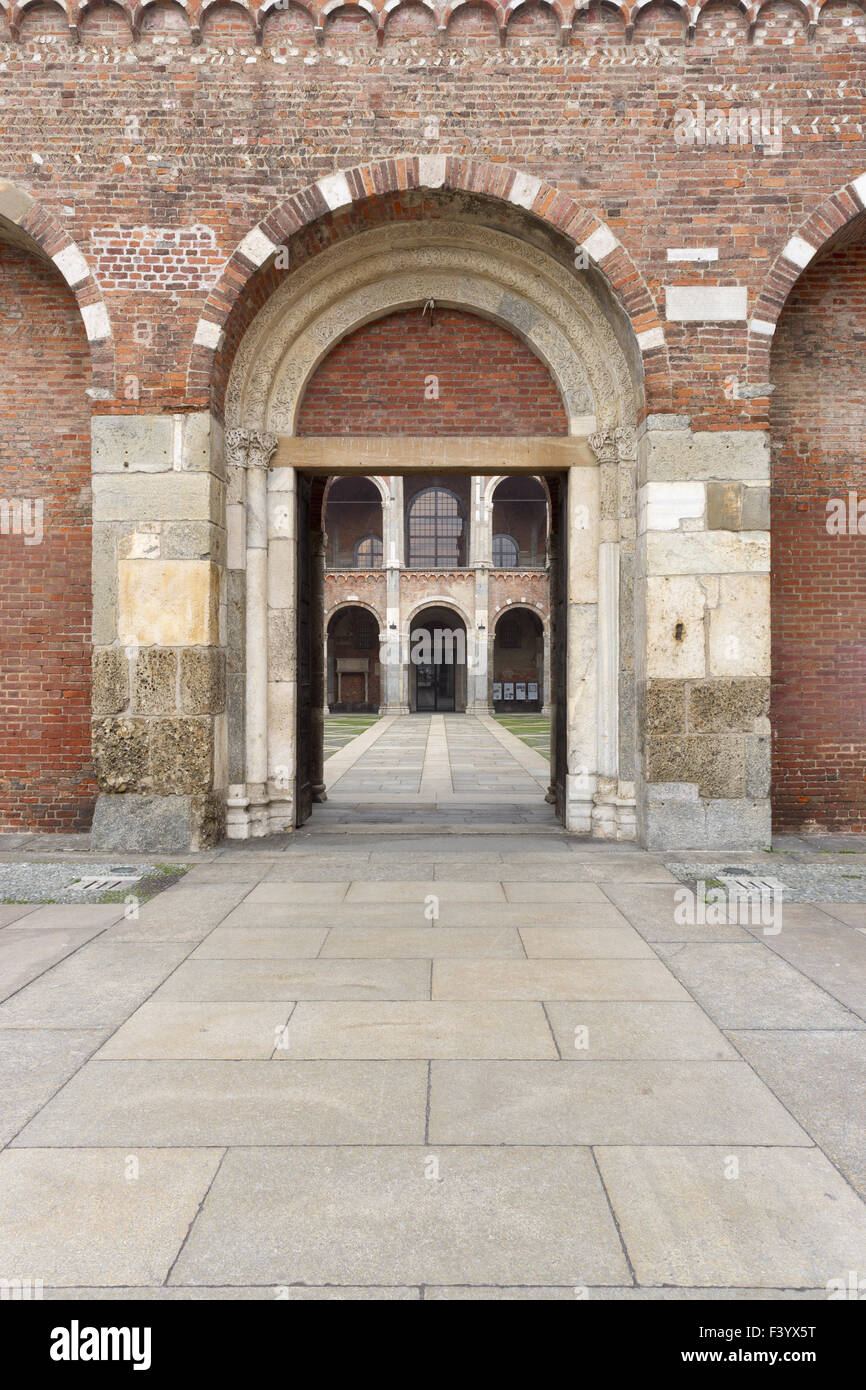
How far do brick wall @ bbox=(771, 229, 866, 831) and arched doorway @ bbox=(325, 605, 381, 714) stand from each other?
2999 cm

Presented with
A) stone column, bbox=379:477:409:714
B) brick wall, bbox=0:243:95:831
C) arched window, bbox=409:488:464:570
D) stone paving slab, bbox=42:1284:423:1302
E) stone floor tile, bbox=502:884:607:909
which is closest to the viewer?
stone paving slab, bbox=42:1284:423:1302

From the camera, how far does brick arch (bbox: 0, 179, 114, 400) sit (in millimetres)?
7039

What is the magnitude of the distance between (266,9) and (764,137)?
403 cm

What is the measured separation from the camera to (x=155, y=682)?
7.12 meters

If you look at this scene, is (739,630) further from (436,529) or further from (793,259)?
(436,529)

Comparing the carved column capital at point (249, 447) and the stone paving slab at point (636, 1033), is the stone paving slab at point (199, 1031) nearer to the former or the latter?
the stone paving slab at point (636, 1033)

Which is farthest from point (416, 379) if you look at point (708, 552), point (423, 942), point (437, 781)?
point (437, 781)

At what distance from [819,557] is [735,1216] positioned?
260 inches

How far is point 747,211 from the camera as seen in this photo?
7.11 m

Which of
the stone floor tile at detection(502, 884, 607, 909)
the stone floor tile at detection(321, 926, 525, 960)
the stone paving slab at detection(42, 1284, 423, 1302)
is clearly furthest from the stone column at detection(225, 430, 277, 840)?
the stone paving slab at detection(42, 1284, 423, 1302)

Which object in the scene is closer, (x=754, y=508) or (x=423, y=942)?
Answer: (x=423, y=942)

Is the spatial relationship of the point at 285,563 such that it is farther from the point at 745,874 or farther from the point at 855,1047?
the point at 855,1047

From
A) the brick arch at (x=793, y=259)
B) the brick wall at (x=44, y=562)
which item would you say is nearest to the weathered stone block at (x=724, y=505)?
the brick arch at (x=793, y=259)

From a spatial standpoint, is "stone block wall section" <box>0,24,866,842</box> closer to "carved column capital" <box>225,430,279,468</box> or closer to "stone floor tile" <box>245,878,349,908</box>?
"carved column capital" <box>225,430,279,468</box>
